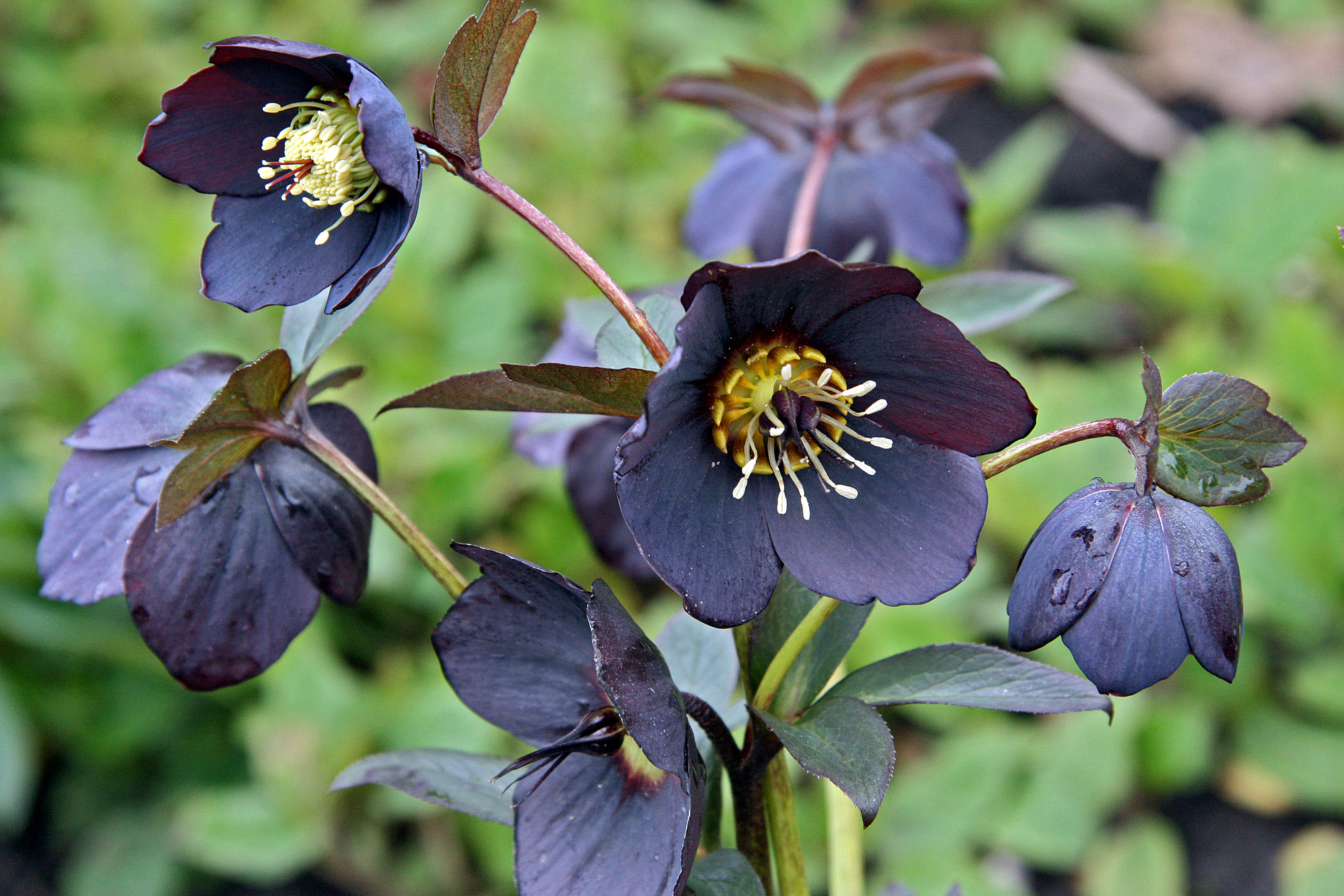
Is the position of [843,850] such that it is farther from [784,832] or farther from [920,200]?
[920,200]

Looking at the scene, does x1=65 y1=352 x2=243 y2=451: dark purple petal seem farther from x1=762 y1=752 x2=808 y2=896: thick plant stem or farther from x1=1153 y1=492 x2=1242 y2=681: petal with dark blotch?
x1=1153 y1=492 x2=1242 y2=681: petal with dark blotch

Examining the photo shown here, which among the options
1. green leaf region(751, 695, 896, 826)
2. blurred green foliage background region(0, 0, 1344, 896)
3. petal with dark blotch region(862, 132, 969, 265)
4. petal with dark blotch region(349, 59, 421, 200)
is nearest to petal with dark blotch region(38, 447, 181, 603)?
petal with dark blotch region(349, 59, 421, 200)

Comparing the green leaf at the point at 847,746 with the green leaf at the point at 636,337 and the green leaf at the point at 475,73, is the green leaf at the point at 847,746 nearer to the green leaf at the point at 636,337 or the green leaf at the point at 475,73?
the green leaf at the point at 636,337

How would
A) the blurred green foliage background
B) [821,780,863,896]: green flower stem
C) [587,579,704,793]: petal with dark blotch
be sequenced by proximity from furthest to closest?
the blurred green foliage background < [821,780,863,896]: green flower stem < [587,579,704,793]: petal with dark blotch

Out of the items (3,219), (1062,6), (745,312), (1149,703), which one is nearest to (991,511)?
(1149,703)

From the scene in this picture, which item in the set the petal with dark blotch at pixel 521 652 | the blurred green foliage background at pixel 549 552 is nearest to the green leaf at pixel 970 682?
the petal with dark blotch at pixel 521 652

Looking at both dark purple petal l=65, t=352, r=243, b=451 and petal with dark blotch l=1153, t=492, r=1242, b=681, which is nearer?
petal with dark blotch l=1153, t=492, r=1242, b=681

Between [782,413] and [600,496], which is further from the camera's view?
[600,496]

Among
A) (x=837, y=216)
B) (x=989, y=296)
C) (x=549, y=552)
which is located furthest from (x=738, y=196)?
(x=549, y=552)
